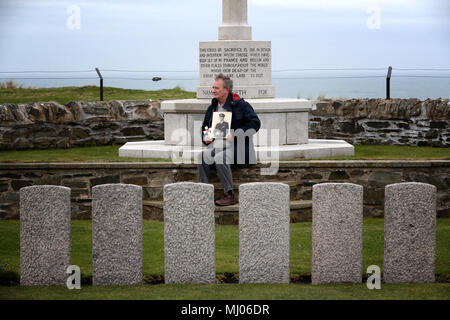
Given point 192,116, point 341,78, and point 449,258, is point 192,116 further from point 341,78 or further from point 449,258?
point 341,78

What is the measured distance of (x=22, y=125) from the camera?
1365cm

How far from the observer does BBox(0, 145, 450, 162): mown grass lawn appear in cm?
1165

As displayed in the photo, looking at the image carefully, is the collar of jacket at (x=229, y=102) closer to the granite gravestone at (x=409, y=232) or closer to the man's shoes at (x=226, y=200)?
the man's shoes at (x=226, y=200)

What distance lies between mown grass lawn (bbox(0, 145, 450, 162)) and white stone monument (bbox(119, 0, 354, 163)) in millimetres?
412

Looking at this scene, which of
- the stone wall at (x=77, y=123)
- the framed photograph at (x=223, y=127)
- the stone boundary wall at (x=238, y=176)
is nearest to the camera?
the framed photograph at (x=223, y=127)

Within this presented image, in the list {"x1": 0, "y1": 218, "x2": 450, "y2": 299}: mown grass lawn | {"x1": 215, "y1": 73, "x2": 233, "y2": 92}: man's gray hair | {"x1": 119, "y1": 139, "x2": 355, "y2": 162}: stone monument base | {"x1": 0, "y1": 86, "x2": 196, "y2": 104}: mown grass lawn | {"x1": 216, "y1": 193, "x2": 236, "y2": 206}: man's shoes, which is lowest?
{"x1": 0, "y1": 218, "x2": 450, "y2": 299}: mown grass lawn

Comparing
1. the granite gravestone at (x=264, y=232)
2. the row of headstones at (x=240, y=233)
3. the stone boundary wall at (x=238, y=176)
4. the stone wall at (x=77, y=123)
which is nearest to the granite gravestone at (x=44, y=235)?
the row of headstones at (x=240, y=233)

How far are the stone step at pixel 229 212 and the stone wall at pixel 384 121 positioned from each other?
480 centimetres

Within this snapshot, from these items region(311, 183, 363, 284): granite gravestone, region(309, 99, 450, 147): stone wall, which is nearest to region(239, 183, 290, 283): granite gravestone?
region(311, 183, 363, 284): granite gravestone

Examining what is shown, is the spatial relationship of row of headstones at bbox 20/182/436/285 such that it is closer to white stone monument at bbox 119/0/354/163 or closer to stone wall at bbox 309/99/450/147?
white stone monument at bbox 119/0/354/163

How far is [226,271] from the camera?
7.43m

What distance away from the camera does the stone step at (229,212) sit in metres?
10.0
